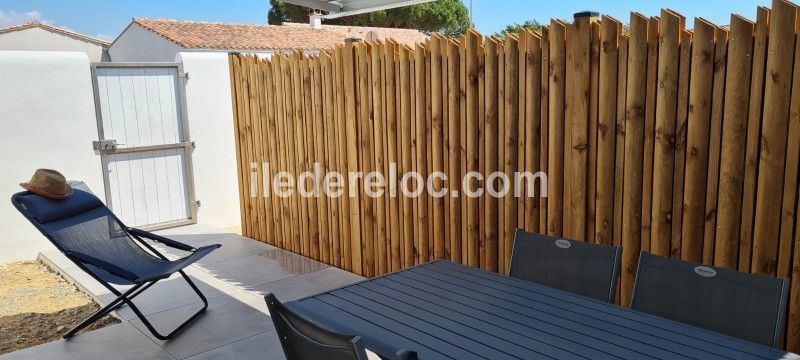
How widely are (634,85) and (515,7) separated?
169ft

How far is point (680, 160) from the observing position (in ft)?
10.5

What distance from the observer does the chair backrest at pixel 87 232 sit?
3877 mm

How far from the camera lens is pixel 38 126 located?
629 centimetres

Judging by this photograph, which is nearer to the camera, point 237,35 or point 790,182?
point 790,182

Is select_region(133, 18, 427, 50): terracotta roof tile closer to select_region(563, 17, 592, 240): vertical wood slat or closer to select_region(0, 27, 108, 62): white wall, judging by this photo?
select_region(0, 27, 108, 62): white wall

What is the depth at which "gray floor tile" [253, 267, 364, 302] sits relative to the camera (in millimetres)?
4914

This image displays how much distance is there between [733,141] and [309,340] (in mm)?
2345

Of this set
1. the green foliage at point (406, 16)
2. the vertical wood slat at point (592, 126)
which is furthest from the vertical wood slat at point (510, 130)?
the green foliage at point (406, 16)

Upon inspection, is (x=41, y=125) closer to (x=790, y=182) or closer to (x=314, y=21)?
(x=790, y=182)

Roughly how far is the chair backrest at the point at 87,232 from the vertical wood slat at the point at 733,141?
135 inches

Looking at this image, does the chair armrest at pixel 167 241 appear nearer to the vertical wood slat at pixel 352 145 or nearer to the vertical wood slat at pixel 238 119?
the vertical wood slat at pixel 352 145

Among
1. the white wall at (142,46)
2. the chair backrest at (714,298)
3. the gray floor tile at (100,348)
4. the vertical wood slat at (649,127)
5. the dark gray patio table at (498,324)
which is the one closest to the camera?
the dark gray patio table at (498,324)

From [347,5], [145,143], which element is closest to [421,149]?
[347,5]

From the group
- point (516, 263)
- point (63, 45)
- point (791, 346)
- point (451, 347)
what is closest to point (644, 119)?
point (516, 263)
